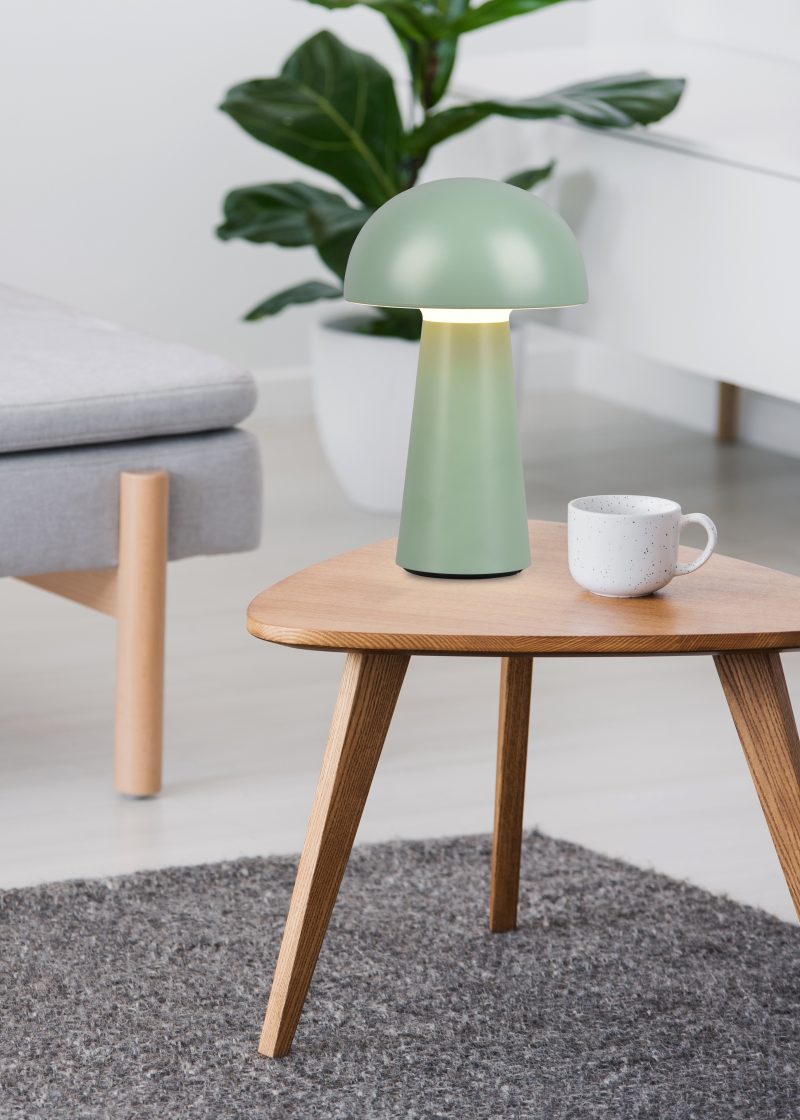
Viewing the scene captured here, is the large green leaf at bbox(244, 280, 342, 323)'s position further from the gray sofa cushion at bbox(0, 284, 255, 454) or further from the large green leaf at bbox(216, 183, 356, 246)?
the gray sofa cushion at bbox(0, 284, 255, 454)

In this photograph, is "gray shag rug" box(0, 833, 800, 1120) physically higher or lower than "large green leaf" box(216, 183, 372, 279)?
lower

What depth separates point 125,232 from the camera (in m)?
3.69

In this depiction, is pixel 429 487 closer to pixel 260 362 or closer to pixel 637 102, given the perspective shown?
pixel 637 102

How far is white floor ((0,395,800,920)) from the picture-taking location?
1923mm

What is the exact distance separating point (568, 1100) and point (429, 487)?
0.45m

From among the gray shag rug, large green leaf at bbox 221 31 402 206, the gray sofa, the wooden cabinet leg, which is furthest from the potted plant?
the gray shag rug

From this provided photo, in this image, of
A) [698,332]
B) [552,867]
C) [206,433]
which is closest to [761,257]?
[698,332]

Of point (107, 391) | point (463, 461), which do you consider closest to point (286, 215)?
point (107, 391)

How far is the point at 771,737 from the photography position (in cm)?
135

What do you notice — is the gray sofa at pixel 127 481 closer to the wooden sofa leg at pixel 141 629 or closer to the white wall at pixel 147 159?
the wooden sofa leg at pixel 141 629

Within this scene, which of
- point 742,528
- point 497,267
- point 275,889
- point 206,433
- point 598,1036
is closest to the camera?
point 497,267

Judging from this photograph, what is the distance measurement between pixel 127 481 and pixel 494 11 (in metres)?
1.24

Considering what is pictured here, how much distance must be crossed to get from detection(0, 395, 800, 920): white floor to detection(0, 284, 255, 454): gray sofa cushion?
39 centimetres

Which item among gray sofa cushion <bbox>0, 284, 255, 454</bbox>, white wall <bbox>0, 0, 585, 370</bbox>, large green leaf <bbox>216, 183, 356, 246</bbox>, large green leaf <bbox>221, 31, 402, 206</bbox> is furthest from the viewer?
white wall <bbox>0, 0, 585, 370</bbox>
